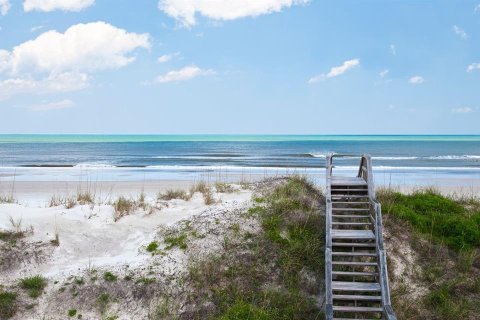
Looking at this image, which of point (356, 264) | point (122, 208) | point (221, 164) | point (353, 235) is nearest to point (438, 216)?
point (353, 235)

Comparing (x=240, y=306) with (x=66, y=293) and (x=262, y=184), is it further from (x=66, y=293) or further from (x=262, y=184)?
(x=262, y=184)

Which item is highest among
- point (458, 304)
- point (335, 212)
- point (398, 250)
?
point (335, 212)

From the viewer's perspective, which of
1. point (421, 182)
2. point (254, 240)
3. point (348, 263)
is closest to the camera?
point (348, 263)

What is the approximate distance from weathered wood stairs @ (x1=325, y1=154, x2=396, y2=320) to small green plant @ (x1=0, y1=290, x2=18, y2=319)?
7.32 meters

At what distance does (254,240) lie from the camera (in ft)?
41.9

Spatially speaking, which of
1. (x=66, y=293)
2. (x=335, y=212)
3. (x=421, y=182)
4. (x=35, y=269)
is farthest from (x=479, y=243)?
(x=421, y=182)

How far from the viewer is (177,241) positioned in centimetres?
1306

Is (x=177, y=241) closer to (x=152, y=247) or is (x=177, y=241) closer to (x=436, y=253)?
(x=152, y=247)

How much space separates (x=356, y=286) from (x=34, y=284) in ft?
26.5

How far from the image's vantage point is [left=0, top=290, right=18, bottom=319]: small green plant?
1042cm

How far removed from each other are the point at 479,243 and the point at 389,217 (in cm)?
277

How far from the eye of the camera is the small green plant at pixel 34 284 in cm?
1120

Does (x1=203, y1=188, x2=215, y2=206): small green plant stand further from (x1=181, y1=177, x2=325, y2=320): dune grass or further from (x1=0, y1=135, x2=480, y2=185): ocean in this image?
(x1=0, y1=135, x2=480, y2=185): ocean

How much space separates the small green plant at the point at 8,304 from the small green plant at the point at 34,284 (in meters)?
0.40
